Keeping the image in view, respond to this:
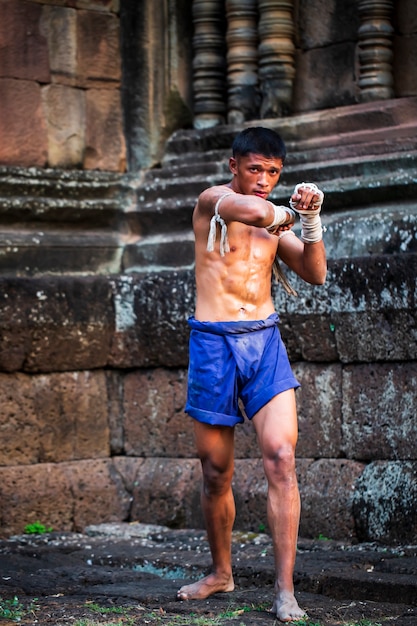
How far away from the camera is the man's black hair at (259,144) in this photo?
5.34 metres

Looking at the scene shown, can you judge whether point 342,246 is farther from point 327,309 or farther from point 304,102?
point 304,102

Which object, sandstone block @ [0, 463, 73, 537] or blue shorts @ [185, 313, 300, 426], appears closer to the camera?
blue shorts @ [185, 313, 300, 426]

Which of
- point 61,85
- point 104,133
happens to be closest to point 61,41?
point 61,85

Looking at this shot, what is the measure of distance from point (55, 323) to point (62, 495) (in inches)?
38.2

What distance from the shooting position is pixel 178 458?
7609 millimetres

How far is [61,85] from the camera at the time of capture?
8.09 meters

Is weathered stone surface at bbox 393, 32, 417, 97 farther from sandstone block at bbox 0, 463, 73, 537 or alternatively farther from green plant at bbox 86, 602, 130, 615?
green plant at bbox 86, 602, 130, 615

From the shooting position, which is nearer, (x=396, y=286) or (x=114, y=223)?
(x=396, y=286)

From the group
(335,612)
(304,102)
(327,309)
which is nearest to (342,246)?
(327,309)

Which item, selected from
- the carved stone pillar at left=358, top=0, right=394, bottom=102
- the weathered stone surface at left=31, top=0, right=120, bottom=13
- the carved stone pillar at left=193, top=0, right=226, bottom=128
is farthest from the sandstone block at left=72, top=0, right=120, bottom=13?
the carved stone pillar at left=358, top=0, right=394, bottom=102

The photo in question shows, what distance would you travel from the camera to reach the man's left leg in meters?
5.10

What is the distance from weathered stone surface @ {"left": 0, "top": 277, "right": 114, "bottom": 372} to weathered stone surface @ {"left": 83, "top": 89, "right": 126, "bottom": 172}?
36.7 inches

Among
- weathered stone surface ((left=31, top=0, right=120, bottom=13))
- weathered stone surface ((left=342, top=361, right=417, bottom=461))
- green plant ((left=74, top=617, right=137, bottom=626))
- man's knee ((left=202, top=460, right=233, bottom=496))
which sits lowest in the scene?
green plant ((left=74, top=617, right=137, bottom=626))

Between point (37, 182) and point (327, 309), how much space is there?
80.7 inches
